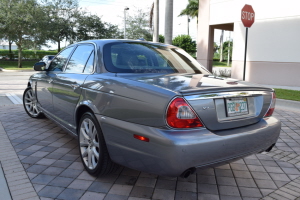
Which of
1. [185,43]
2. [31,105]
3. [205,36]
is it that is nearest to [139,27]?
[185,43]

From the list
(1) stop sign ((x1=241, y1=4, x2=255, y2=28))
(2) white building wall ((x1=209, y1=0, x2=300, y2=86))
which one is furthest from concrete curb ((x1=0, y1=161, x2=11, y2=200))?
(2) white building wall ((x1=209, y1=0, x2=300, y2=86))

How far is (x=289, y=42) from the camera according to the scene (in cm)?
1192

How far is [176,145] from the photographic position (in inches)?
90.7

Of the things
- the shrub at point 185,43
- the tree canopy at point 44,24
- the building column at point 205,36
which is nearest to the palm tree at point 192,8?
the shrub at point 185,43

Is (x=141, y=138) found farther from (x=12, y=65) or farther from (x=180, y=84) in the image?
(x=12, y=65)

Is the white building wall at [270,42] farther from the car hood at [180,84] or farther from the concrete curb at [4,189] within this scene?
the concrete curb at [4,189]

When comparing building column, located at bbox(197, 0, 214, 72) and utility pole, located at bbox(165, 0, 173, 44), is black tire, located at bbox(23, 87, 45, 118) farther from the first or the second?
building column, located at bbox(197, 0, 214, 72)

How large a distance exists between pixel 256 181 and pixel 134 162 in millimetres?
1531

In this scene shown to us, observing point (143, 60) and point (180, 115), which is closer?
point (180, 115)

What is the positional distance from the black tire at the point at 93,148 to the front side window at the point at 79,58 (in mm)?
778

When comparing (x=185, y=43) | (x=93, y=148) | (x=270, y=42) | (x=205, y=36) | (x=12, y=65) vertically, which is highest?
(x=185, y=43)

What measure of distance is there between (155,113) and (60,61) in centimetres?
270

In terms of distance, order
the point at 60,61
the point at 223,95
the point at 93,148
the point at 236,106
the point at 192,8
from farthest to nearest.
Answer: the point at 192,8
the point at 60,61
the point at 93,148
the point at 236,106
the point at 223,95

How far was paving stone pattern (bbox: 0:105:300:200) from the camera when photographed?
2887mm
